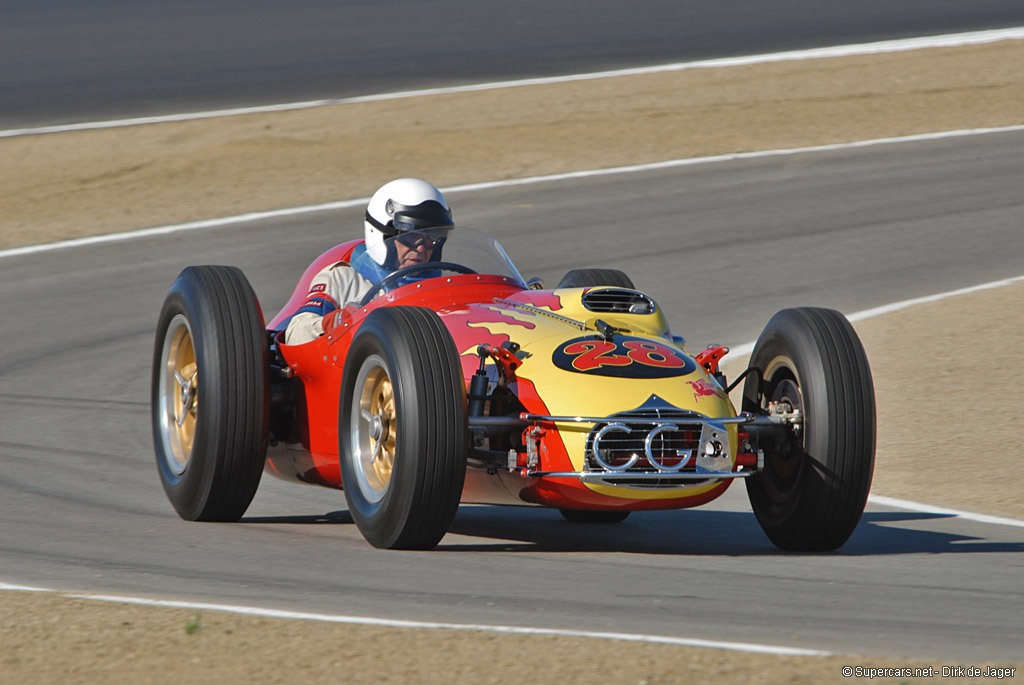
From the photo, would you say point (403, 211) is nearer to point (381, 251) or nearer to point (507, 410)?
point (381, 251)

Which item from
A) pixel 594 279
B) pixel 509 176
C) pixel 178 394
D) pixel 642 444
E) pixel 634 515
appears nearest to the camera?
pixel 642 444

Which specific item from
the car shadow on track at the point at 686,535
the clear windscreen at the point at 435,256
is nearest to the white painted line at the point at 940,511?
the car shadow on track at the point at 686,535

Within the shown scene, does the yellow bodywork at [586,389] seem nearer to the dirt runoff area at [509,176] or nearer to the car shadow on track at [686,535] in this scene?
the car shadow on track at [686,535]

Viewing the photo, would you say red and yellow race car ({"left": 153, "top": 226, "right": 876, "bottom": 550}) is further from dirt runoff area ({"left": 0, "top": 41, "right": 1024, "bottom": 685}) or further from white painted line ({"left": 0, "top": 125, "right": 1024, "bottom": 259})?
white painted line ({"left": 0, "top": 125, "right": 1024, "bottom": 259})

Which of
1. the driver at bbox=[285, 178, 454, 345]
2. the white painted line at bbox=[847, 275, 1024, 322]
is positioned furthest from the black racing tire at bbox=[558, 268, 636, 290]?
the white painted line at bbox=[847, 275, 1024, 322]

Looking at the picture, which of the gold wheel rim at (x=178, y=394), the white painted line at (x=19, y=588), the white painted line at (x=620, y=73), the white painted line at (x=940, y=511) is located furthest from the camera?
the white painted line at (x=620, y=73)

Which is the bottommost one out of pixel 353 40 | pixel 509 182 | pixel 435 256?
pixel 435 256

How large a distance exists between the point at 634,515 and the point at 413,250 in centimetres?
209

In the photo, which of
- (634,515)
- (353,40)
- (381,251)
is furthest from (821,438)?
(353,40)

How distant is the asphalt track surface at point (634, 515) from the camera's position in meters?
6.32

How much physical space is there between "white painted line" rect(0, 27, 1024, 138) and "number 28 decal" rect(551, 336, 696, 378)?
664 inches

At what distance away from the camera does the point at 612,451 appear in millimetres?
7062

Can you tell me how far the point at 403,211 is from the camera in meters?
9.06

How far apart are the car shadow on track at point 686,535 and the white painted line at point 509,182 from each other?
975 cm
